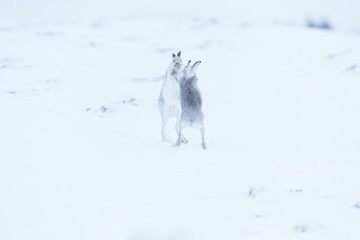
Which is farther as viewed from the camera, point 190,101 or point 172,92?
point 172,92

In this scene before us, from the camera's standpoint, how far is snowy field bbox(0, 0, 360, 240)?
205 inches

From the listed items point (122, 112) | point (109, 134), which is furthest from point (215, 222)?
point (122, 112)

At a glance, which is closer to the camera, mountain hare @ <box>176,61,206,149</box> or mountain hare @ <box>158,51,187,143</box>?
mountain hare @ <box>176,61,206,149</box>

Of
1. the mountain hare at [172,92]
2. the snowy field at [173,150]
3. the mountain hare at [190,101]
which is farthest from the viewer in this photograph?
the mountain hare at [172,92]

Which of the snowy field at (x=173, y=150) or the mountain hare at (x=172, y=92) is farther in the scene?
the mountain hare at (x=172, y=92)

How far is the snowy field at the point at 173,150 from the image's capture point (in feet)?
17.1

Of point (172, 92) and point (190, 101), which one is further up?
point (172, 92)

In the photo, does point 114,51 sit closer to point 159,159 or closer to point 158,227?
point 159,159

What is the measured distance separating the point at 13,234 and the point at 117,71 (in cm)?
1162

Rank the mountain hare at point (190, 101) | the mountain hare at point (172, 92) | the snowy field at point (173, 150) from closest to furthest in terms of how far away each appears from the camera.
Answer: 1. the snowy field at point (173, 150)
2. the mountain hare at point (190, 101)
3. the mountain hare at point (172, 92)

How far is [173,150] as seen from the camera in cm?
792

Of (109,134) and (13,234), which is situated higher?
(109,134)

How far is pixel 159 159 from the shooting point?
7359mm

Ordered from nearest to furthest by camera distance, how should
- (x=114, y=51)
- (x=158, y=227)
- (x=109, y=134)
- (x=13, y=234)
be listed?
(x=13, y=234)
(x=158, y=227)
(x=109, y=134)
(x=114, y=51)
